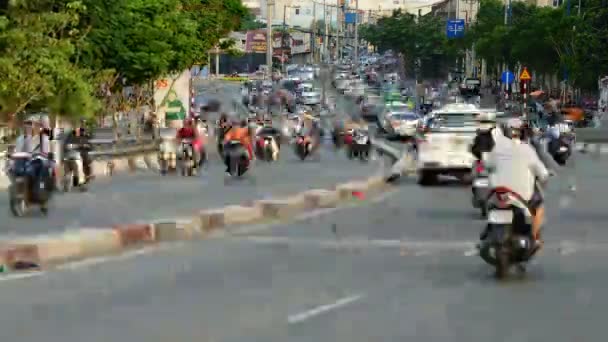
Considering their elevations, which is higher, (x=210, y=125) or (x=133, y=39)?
(x=133, y=39)

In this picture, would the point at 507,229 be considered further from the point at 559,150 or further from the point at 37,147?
the point at 559,150

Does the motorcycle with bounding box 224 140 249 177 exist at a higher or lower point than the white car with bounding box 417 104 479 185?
lower

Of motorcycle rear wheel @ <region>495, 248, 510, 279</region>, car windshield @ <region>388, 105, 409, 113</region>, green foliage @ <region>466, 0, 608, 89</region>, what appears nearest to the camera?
motorcycle rear wheel @ <region>495, 248, 510, 279</region>

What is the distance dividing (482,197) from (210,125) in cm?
5706

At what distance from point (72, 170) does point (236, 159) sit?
5294 mm

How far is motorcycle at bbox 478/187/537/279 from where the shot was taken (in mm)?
15617

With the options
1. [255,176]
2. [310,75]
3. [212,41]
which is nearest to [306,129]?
[255,176]

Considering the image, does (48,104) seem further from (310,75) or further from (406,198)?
(310,75)

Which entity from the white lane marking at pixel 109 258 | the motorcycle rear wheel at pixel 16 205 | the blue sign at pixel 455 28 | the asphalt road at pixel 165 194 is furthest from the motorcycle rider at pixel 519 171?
the blue sign at pixel 455 28

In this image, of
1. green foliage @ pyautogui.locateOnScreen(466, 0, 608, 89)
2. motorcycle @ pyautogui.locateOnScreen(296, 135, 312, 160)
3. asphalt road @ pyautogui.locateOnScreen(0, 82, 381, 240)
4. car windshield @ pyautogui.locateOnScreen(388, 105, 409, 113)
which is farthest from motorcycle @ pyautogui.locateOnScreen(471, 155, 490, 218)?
green foliage @ pyautogui.locateOnScreen(466, 0, 608, 89)

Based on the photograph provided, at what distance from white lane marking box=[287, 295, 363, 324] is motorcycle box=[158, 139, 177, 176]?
3117cm

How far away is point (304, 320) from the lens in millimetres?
12438

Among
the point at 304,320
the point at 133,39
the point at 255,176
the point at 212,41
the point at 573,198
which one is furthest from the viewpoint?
the point at 212,41

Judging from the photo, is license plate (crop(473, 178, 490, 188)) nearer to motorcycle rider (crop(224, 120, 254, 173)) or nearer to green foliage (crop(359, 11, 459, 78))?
motorcycle rider (crop(224, 120, 254, 173))
